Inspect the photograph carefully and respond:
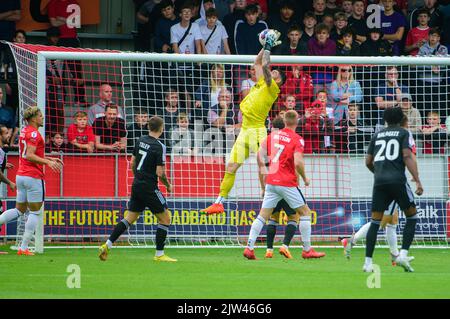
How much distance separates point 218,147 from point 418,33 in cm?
662

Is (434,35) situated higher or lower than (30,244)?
higher

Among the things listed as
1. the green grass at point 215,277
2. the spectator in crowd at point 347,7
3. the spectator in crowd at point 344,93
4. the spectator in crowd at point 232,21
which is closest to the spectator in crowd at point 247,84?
the spectator in crowd at point 344,93

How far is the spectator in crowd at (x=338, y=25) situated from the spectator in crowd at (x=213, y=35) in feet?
8.12

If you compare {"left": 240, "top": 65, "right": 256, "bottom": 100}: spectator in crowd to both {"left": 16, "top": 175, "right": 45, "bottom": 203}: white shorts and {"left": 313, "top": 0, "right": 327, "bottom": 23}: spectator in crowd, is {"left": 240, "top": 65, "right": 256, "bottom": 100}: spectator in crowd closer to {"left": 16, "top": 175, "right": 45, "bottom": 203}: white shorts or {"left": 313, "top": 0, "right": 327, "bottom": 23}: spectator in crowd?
{"left": 313, "top": 0, "right": 327, "bottom": 23}: spectator in crowd

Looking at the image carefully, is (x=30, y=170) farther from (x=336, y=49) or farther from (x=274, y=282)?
(x=336, y=49)

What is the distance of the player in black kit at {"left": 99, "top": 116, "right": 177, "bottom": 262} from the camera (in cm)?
1590

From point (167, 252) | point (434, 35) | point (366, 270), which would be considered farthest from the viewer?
point (434, 35)

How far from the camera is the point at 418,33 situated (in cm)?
2472

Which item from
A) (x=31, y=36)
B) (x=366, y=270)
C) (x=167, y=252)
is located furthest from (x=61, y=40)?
(x=366, y=270)

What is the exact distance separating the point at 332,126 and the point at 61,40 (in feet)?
22.5

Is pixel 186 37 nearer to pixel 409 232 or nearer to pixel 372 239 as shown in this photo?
pixel 409 232

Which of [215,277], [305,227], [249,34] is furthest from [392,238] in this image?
[249,34]

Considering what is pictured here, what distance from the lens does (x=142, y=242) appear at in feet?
68.6

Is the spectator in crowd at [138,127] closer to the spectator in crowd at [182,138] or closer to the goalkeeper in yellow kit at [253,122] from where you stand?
the spectator in crowd at [182,138]
